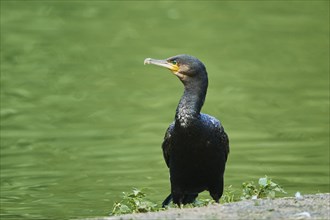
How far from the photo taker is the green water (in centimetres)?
1752

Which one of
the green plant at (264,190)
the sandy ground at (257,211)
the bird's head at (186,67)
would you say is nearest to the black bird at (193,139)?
the bird's head at (186,67)

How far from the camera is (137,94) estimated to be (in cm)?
2531

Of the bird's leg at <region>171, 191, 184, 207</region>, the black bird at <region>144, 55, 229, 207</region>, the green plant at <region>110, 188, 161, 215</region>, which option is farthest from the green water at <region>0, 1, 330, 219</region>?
the green plant at <region>110, 188, 161, 215</region>

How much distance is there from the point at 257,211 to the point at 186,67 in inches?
90.9

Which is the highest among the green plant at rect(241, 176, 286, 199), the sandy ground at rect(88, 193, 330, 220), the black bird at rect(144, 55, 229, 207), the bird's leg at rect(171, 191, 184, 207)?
the black bird at rect(144, 55, 229, 207)

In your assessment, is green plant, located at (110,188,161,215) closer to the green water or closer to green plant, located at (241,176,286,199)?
green plant, located at (241,176,286,199)

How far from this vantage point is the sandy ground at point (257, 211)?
376 inches

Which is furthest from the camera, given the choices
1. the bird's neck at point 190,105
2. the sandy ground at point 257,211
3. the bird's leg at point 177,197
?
the bird's leg at point 177,197

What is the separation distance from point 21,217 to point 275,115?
9.11 metres

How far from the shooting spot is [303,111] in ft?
75.7

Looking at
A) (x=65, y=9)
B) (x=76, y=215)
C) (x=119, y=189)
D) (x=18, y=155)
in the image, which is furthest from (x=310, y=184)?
(x=65, y=9)

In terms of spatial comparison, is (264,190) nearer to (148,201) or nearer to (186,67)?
(148,201)

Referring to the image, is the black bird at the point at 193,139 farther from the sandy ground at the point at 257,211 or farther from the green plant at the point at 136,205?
the sandy ground at the point at 257,211

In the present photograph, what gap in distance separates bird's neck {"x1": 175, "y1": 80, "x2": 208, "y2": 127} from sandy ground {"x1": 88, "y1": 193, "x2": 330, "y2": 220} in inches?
53.9
